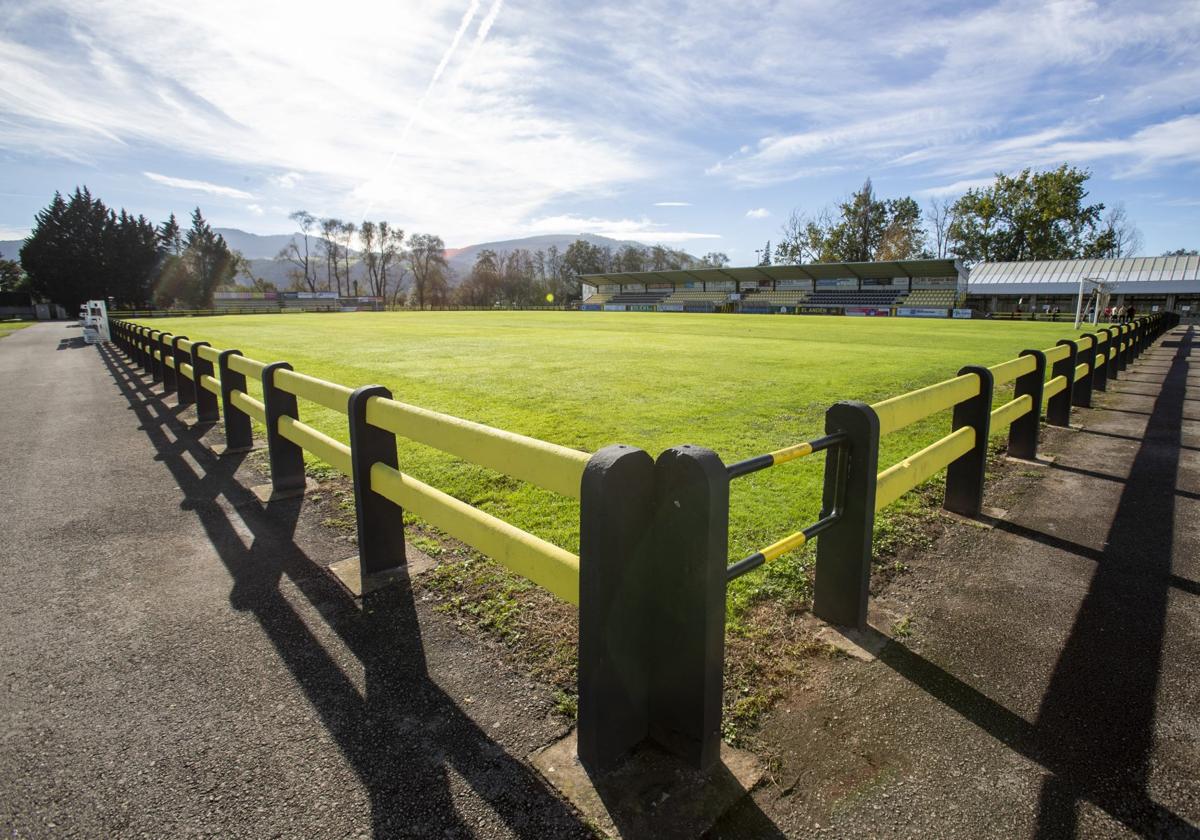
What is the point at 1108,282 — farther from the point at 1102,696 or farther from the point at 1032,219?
the point at 1102,696

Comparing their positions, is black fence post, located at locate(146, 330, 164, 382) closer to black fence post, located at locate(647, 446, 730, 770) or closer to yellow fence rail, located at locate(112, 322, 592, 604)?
yellow fence rail, located at locate(112, 322, 592, 604)

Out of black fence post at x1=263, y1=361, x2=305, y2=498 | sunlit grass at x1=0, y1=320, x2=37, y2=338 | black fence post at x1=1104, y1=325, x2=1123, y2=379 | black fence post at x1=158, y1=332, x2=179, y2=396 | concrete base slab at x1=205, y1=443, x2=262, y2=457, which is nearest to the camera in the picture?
black fence post at x1=263, y1=361, x2=305, y2=498

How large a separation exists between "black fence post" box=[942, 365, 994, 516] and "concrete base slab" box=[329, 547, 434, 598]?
366 cm

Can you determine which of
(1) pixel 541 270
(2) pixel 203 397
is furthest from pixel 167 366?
(1) pixel 541 270

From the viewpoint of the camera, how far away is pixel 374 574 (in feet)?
11.2

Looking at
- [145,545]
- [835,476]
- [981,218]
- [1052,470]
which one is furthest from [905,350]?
[981,218]

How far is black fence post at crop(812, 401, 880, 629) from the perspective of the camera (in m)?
2.65

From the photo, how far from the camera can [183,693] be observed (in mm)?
2418

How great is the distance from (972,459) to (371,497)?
4.04 metres

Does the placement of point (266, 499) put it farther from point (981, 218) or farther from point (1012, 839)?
point (981, 218)

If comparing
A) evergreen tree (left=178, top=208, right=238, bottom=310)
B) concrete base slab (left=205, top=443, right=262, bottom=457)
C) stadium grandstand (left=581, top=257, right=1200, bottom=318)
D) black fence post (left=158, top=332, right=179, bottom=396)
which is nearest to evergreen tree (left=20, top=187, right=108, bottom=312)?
evergreen tree (left=178, top=208, right=238, bottom=310)

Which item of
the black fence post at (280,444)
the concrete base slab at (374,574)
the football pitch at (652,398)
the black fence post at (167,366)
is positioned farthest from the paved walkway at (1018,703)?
the black fence post at (167,366)

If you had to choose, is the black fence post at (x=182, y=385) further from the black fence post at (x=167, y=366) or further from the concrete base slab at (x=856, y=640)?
the concrete base slab at (x=856, y=640)

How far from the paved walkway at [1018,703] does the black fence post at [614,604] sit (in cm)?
46
